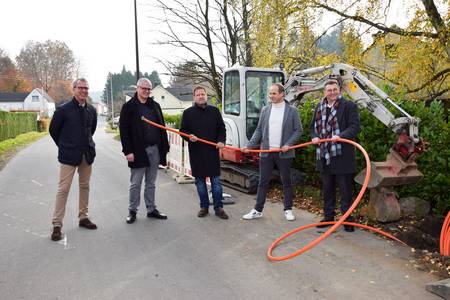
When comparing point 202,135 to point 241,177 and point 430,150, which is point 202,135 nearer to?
point 241,177

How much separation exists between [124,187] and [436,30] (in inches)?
305

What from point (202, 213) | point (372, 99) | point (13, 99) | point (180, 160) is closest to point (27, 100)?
point (13, 99)

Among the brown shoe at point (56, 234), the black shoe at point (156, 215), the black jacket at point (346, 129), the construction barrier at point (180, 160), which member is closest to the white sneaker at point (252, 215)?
the black shoe at point (156, 215)

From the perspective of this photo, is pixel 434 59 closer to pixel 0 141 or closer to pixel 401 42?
pixel 401 42

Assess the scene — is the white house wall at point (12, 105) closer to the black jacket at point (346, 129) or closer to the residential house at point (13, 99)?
the residential house at point (13, 99)

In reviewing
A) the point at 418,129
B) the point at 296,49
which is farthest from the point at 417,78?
the point at 418,129

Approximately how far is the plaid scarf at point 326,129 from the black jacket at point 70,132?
328 cm

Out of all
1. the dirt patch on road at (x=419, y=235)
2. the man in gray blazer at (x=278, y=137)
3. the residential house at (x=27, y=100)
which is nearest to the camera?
the dirt patch on road at (x=419, y=235)

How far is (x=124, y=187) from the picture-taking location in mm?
9367

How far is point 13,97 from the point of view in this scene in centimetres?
8300

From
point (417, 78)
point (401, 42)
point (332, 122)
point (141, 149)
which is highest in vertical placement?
point (401, 42)

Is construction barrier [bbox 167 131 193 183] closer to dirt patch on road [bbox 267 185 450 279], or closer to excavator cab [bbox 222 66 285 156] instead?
excavator cab [bbox 222 66 285 156]

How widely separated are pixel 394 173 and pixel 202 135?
9.35ft

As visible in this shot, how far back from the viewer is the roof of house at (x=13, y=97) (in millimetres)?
82250
